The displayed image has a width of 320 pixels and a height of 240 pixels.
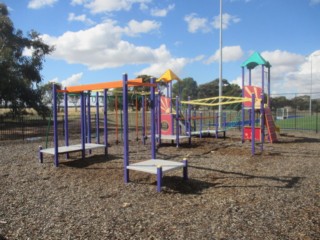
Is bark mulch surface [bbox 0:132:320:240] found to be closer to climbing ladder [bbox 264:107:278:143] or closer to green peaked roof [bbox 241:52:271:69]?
climbing ladder [bbox 264:107:278:143]

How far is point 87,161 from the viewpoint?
28.7 ft

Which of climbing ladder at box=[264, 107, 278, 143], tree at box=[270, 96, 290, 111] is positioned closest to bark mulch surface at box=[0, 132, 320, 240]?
climbing ladder at box=[264, 107, 278, 143]

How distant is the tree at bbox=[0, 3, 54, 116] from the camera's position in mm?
22500

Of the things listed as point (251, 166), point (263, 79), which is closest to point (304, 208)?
point (251, 166)

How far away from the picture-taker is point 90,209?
15.4ft

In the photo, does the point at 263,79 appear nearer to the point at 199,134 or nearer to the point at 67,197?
the point at 199,134

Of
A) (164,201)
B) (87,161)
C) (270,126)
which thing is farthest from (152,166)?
(270,126)

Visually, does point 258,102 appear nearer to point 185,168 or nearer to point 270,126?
point 270,126

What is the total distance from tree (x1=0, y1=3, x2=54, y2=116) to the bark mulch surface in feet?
52.2

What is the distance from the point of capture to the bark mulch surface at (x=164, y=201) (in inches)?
151

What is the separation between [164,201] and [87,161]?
426cm

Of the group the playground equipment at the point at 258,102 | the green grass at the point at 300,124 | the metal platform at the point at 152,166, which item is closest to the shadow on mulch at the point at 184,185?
the metal platform at the point at 152,166

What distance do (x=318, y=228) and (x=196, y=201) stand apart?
1.87m

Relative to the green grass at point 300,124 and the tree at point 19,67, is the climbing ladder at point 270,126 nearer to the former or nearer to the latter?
the green grass at point 300,124
